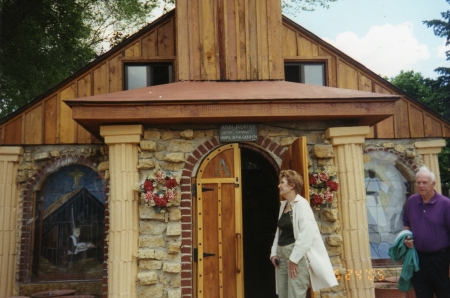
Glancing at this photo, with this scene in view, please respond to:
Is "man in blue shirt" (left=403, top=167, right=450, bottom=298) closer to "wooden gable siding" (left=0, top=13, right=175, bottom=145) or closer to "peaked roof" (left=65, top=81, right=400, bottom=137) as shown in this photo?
"peaked roof" (left=65, top=81, right=400, bottom=137)

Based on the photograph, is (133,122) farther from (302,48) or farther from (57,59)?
(57,59)

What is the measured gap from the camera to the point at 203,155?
19.4 feet

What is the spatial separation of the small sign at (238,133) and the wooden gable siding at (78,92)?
115 inches

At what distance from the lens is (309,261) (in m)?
4.46

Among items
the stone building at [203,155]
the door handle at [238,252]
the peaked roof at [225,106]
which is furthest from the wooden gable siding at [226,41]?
the door handle at [238,252]

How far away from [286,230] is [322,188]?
1.33 metres

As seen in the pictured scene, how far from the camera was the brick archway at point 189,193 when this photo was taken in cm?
566

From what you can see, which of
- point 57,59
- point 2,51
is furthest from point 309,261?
point 57,59

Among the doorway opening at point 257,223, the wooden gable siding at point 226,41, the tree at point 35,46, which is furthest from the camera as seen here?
the tree at point 35,46

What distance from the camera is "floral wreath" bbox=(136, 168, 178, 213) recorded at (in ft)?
18.4

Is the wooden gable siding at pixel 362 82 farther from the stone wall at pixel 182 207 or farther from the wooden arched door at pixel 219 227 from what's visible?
the wooden arched door at pixel 219 227

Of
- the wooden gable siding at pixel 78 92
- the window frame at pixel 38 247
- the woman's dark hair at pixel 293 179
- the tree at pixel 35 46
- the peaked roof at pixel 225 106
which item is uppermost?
the tree at pixel 35 46

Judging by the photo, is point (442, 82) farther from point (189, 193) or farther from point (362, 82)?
point (189, 193)

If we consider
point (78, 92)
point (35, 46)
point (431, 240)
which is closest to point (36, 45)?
point (35, 46)
